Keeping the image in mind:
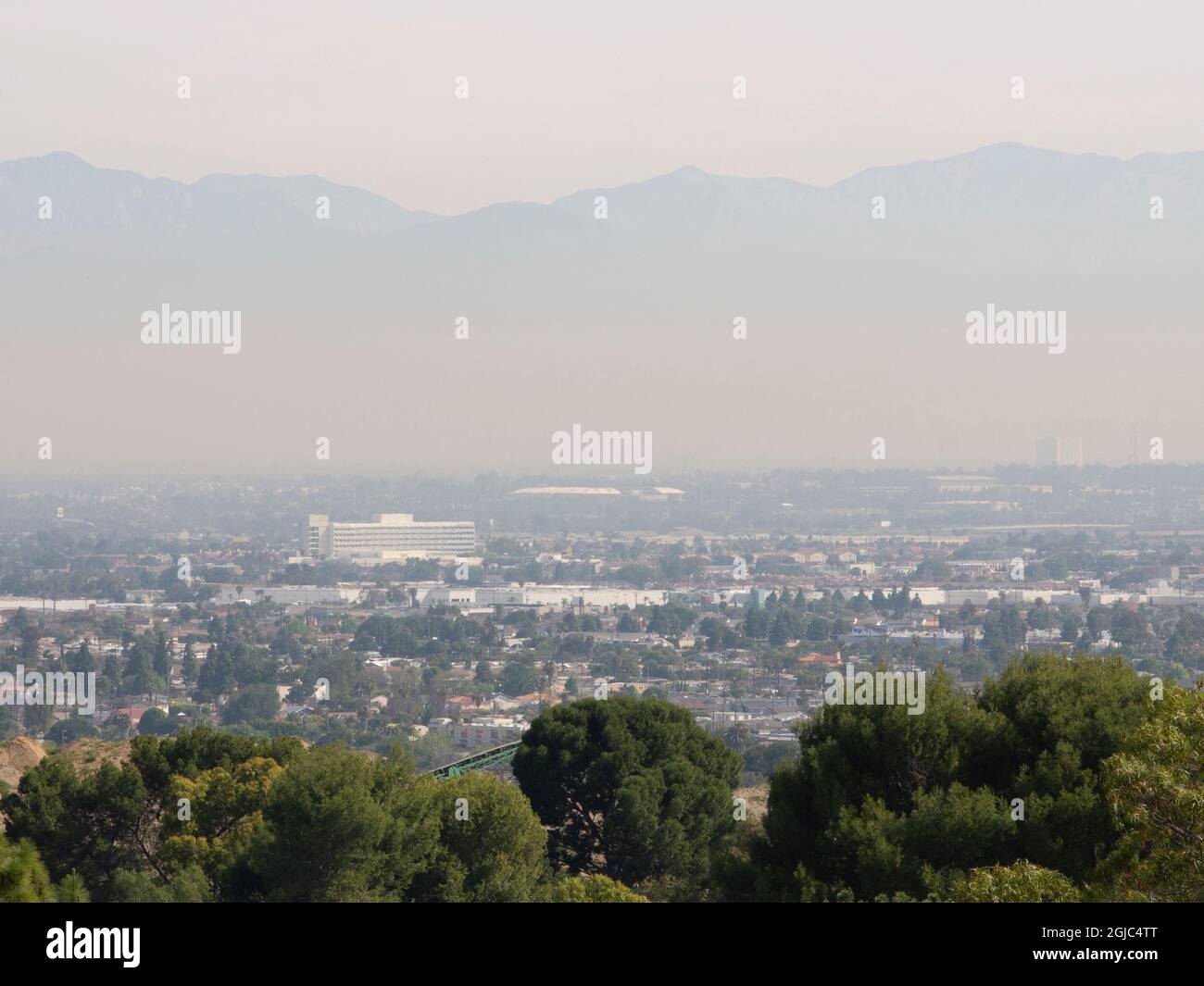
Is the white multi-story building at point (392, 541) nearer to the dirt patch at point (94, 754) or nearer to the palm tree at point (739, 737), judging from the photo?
the palm tree at point (739, 737)

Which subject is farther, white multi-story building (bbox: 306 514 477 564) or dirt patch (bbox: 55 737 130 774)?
white multi-story building (bbox: 306 514 477 564)

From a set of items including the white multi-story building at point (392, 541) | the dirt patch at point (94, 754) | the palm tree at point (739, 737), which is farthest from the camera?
the white multi-story building at point (392, 541)

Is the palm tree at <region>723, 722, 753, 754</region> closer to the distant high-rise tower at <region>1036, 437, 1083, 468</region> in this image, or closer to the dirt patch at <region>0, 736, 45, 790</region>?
the dirt patch at <region>0, 736, 45, 790</region>

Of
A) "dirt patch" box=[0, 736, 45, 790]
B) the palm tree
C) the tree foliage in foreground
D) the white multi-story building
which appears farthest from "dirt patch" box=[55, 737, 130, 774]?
the white multi-story building

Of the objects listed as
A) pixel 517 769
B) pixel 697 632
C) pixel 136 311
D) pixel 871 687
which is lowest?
pixel 697 632

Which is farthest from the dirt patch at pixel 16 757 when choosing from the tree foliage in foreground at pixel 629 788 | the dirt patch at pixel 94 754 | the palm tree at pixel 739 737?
the palm tree at pixel 739 737

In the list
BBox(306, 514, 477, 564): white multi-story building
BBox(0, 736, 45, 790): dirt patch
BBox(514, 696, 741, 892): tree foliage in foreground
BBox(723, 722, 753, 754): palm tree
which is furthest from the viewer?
BBox(306, 514, 477, 564): white multi-story building
